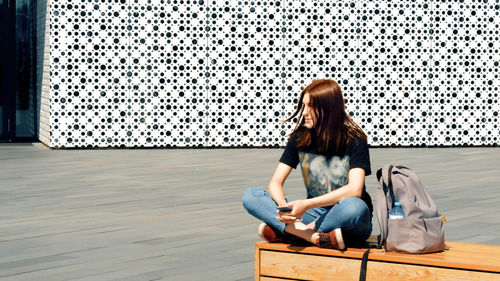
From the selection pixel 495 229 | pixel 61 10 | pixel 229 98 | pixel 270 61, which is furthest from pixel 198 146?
pixel 495 229

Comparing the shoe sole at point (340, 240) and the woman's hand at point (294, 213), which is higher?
the woman's hand at point (294, 213)

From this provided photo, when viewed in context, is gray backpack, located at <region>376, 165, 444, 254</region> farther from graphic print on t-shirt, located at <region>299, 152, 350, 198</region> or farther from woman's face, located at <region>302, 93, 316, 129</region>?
woman's face, located at <region>302, 93, 316, 129</region>

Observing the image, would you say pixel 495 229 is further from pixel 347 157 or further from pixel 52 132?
pixel 52 132

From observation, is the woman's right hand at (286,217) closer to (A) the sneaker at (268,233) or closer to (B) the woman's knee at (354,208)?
(A) the sneaker at (268,233)

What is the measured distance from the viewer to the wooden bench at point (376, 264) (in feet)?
14.9

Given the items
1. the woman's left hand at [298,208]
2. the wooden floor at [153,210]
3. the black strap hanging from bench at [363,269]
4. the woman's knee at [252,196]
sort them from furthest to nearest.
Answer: the wooden floor at [153,210] < the woman's knee at [252,196] < the woman's left hand at [298,208] < the black strap hanging from bench at [363,269]

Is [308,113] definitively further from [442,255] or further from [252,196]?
[442,255]

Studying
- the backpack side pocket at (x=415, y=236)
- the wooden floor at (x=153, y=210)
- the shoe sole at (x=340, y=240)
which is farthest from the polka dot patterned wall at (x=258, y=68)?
the backpack side pocket at (x=415, y=236)

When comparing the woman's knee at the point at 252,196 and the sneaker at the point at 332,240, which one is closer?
the sneaker at the point at 332,240

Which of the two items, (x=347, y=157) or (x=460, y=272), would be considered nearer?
(x=460, y=272)

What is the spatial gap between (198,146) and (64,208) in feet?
31.5

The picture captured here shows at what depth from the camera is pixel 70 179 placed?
12.5 meters

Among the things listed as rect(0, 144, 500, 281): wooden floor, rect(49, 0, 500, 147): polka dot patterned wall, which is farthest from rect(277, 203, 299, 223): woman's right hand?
rect(49, 0, 500, 147): polka dot patterned wall

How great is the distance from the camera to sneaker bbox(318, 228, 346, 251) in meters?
4.95
